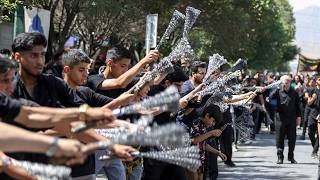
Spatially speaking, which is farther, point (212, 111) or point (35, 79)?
point (212, 111)

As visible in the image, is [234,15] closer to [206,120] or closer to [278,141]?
[278,141]

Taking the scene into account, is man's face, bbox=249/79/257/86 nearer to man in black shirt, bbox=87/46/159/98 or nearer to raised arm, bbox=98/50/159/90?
man in black shirt, bbox=87/46/159/98

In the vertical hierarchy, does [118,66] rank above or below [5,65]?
above

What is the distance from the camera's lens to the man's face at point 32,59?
482cm

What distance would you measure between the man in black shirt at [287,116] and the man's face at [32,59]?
10.6m

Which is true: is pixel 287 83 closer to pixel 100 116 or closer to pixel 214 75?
pixel 214 75

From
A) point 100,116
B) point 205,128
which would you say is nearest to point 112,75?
point 205,128

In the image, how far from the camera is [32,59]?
4.84 metres

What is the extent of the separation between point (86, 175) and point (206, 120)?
3.12 metres

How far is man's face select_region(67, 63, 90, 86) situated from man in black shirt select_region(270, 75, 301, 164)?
932 cm

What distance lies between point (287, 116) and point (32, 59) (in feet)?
35.7

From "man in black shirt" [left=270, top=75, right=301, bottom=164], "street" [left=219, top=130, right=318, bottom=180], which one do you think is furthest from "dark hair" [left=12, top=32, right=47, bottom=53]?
"man in black shirt" [left=270, top=75, right=301, bottom=164]

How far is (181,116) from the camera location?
337 inches

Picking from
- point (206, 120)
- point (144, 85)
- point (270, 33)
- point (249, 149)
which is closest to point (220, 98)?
point (206, 120)
